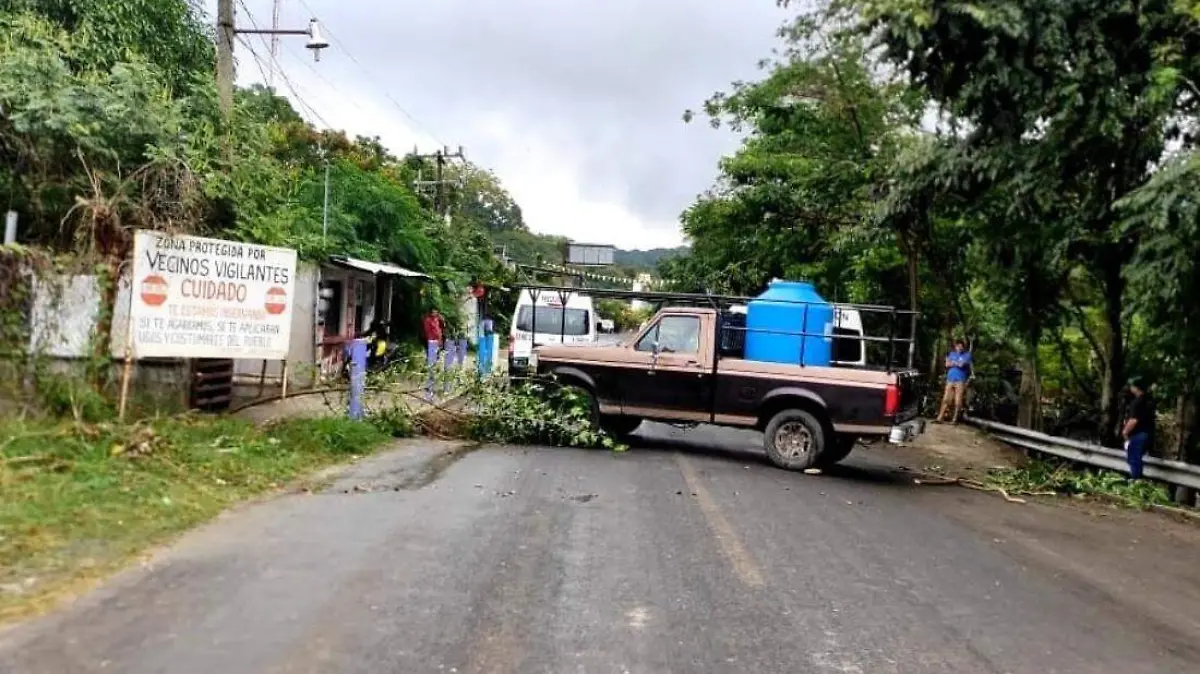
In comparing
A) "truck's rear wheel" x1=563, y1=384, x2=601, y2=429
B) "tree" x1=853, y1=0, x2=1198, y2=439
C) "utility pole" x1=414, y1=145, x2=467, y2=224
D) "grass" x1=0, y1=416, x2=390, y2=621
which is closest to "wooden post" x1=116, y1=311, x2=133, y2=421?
"grass" x1=0, y1=416, x2=390, y2=621

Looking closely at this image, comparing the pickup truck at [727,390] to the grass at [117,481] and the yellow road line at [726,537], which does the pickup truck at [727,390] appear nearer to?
the yellow road line at [726,537]

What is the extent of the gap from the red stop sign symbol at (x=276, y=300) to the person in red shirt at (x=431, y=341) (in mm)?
2798

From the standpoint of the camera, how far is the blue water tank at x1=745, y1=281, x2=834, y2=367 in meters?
13.1

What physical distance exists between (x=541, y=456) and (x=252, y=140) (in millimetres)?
5872

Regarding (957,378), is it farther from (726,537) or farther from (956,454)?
(726,537)

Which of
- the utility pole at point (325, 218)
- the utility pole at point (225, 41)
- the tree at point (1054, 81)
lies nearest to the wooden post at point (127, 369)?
the utility pole at point (225, 41)

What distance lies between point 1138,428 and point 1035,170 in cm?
348

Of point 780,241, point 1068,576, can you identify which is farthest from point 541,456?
point 780,241

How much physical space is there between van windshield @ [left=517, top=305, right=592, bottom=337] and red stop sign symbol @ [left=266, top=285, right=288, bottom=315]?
10.7m

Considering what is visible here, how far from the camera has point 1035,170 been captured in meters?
12.2

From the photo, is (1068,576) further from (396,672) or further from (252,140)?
(252,140)

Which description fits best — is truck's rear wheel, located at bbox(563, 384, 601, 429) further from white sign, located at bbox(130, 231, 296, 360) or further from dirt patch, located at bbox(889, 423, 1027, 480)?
dirt patch, located at bbox(889, 423, 1027, 480)

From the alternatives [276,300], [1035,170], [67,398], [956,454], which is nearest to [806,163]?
[956,454]

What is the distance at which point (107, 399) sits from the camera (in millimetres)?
10906
